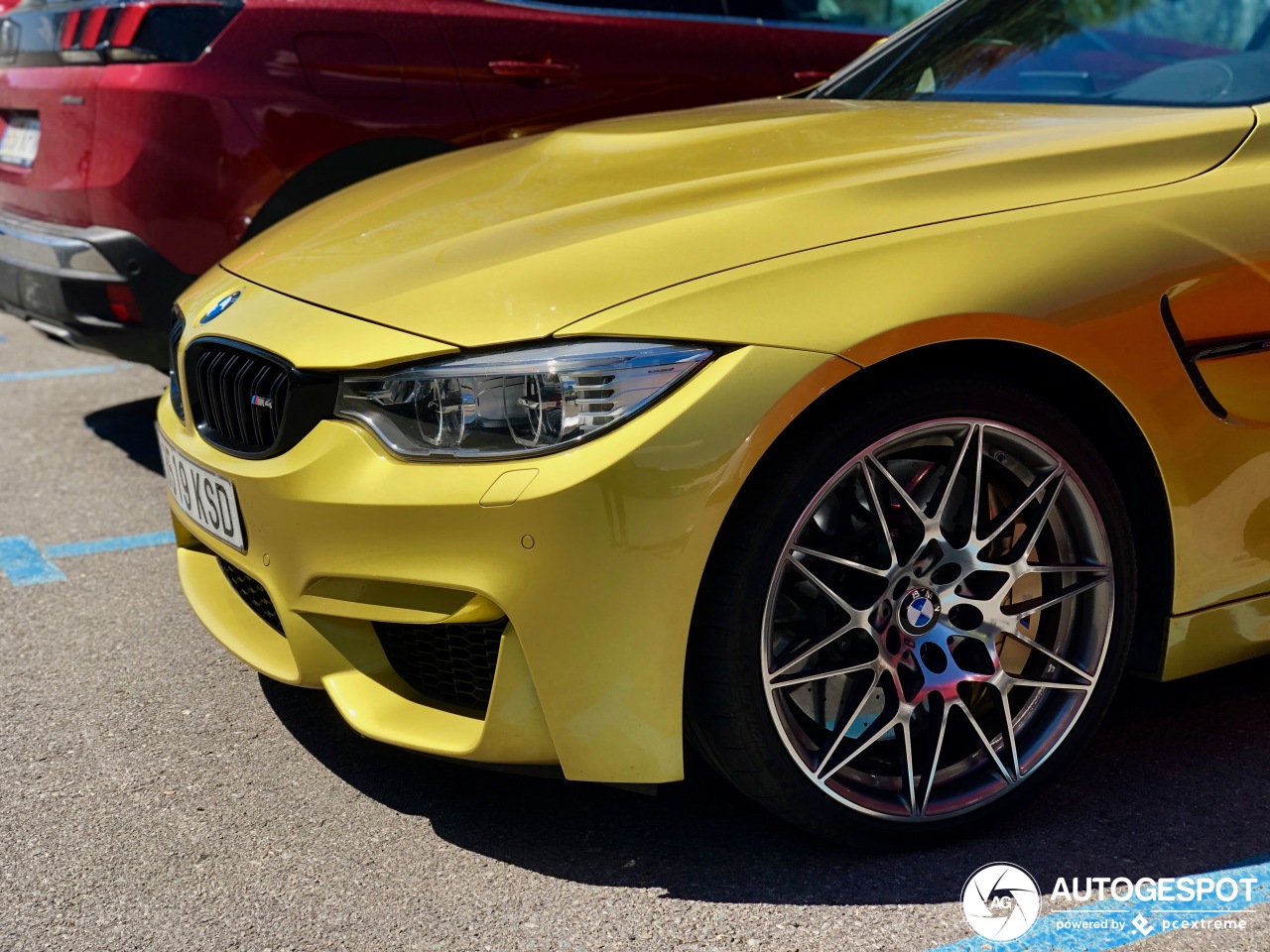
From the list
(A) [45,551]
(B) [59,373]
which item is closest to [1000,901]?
(A) [45,551]

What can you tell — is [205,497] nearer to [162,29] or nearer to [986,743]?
[986,743]

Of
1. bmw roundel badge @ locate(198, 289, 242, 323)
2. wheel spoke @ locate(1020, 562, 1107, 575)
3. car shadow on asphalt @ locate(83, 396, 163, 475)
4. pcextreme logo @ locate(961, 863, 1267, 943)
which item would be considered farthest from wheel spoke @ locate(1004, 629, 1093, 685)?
car shadow on asphalt @ locate(83, 396, 163, 475)

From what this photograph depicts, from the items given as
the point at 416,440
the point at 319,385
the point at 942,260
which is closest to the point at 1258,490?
the point at 942,260

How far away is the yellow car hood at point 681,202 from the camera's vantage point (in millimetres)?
2143

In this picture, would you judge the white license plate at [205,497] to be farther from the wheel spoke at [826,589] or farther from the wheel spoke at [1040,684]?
the wheel spoke at [1040,684]

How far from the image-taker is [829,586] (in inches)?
87.9

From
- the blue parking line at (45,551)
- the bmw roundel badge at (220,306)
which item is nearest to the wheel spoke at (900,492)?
the bmw roundel badge at (220,306)

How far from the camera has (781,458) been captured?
82.3 inches

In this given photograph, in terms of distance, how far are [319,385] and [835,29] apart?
3.26 m

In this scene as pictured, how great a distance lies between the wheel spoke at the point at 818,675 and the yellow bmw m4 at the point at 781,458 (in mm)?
12

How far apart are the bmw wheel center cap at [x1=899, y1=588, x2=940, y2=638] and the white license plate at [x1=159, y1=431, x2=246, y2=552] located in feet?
3.78

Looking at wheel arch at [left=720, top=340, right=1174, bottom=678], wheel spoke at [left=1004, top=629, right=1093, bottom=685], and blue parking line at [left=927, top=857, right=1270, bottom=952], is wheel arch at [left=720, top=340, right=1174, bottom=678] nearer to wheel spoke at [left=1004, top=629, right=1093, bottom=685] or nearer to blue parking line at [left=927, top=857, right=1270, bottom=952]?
wheel spoke at [left=1004, top=629, right=1093, bottom=685]

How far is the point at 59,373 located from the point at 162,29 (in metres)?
2.40

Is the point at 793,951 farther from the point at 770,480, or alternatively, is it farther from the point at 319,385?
the point at 319,385
